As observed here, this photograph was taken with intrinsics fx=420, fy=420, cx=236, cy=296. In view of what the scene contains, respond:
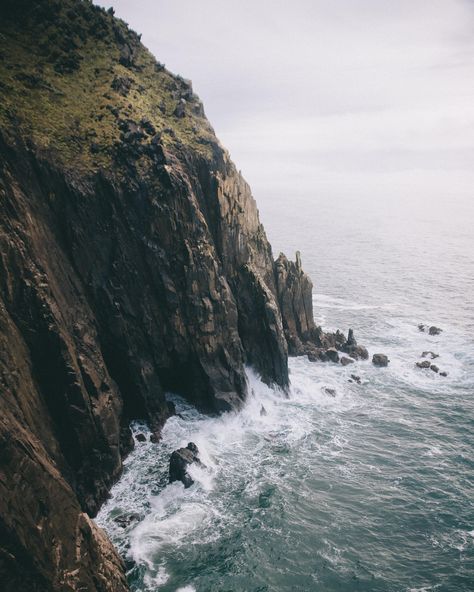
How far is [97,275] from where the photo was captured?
47.6m

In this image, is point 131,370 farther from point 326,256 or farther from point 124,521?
point 326,256

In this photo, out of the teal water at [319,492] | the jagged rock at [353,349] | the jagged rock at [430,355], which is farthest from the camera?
the jagged rock at [430,355]

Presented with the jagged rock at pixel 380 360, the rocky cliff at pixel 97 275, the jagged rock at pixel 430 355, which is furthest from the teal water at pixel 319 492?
the rocky cliff at pixel 97 275

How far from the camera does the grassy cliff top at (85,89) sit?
156ft

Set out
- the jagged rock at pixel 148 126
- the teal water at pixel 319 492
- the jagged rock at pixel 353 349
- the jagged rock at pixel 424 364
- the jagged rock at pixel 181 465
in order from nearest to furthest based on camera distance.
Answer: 1. the teal water at pixel 319 492
2. the jagged rock at pixel 181 465
3. the jagged rock at pixel 148 126
4. the jagged rock at pixel 424 364
5. the jagged rock at pixel 353 349

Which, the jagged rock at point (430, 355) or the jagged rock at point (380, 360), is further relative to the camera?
the jagged rock at point (430, 355)

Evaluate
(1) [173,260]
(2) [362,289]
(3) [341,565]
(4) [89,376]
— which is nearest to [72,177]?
(1) [173,260]

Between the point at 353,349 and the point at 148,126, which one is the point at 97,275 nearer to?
the point at 148,126

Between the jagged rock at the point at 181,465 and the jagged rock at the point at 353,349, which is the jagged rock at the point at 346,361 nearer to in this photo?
the jagged rock at the point at 353,349

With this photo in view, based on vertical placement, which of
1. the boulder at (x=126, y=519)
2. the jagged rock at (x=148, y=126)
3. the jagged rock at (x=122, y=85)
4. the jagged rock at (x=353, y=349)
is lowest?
the boulder at (x=126, y=519)

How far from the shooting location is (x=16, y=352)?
105 feet

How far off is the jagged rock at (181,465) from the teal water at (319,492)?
1.05m

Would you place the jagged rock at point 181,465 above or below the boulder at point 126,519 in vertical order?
above

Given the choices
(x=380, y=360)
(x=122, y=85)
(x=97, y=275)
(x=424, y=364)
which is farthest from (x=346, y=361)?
(x=122, y=85)
